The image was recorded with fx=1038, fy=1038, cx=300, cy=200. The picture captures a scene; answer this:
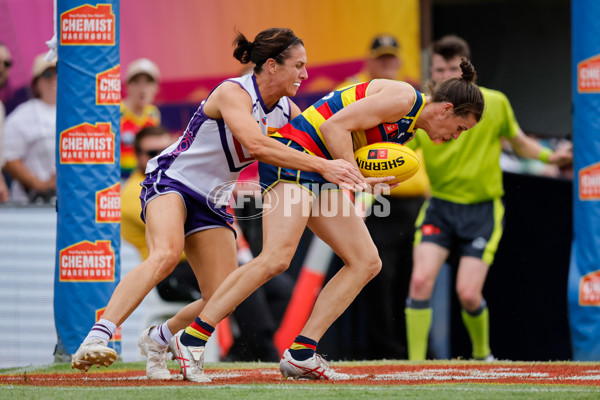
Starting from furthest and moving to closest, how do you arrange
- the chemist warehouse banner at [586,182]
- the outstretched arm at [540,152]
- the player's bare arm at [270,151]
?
the outstretched arm at [540,152]
the chemist warehouse banner at [586,182]
the player's bare arm at [270,151]

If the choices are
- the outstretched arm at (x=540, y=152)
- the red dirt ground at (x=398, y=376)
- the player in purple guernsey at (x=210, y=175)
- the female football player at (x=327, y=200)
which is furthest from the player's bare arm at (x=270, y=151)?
the outstretched arm at (x=540, y=152)

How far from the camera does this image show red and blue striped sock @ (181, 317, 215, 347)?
565 centimetres

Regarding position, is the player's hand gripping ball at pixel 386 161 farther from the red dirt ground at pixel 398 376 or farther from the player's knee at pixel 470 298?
the player's knee at pixel 470 298

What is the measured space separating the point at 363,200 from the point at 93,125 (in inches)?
101

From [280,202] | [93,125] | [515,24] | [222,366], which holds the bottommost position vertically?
[222,366]

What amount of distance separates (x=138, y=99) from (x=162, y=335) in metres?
4.44

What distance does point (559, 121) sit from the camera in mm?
10930

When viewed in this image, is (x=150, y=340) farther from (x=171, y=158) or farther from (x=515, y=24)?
(x=515, y=24)

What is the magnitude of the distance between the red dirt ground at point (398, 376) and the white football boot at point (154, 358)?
3.1 inches

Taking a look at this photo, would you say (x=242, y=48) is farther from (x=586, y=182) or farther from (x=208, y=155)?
(x=586, y=182)

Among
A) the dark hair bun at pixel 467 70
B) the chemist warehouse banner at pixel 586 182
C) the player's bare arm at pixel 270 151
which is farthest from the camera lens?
the chemist warehouse banner at pixel 586 182

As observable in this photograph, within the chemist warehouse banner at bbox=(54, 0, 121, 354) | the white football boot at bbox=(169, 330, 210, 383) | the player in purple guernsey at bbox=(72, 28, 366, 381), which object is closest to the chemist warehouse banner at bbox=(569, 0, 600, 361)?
the player in purple guernsey at bbox=(72, 28, 366, 381)

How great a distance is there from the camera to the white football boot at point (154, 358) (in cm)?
597

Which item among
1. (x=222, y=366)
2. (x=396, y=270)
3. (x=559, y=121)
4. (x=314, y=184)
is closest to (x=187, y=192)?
(x=314, y=184)
